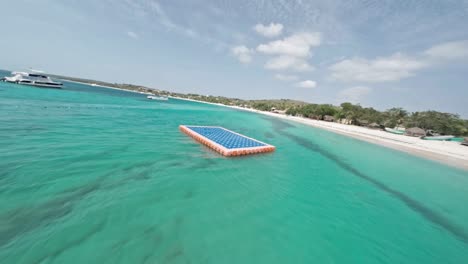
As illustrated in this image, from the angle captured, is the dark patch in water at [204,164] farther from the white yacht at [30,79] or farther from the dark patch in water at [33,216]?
the white yacht at [30,79]

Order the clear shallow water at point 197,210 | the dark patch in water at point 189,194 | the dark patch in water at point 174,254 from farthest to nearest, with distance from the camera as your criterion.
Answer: the dark patch in water at point 189,194
the clear shallow water at point 197,210
the dark patch in water at point 174,254

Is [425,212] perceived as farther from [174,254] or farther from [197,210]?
[174,254]

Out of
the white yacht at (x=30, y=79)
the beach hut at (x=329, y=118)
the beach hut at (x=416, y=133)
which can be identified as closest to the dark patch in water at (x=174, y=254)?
the beach hut at (x=416, y=133)

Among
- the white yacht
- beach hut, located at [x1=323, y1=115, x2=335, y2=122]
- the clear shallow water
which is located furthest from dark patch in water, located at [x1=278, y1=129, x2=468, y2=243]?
the white yacht

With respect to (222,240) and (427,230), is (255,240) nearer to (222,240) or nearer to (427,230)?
(222,240)

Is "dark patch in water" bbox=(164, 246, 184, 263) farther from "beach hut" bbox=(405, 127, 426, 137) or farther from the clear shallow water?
"beach hut" bbox=(405, 127, 426, 137)

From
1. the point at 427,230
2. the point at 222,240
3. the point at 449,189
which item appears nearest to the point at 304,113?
the point at 449,189
